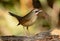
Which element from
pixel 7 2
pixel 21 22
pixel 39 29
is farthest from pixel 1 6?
pixel 21 22

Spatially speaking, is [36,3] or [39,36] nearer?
[39,36]

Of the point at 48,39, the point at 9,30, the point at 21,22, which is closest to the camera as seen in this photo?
the point at 48,39

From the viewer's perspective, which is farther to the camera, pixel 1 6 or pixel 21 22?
pixel 1 6

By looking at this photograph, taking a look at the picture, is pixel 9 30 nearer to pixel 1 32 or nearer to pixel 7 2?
pixel 1 32

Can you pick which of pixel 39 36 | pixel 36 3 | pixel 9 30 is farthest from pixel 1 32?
pixel 39 36

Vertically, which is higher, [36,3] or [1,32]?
[36,3]

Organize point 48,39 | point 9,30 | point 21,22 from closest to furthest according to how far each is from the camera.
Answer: point 48,39 < point 21,22 < point 9,30

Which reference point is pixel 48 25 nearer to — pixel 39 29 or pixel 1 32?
pixel 39 29

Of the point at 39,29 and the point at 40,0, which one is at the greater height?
the point at 40,0
